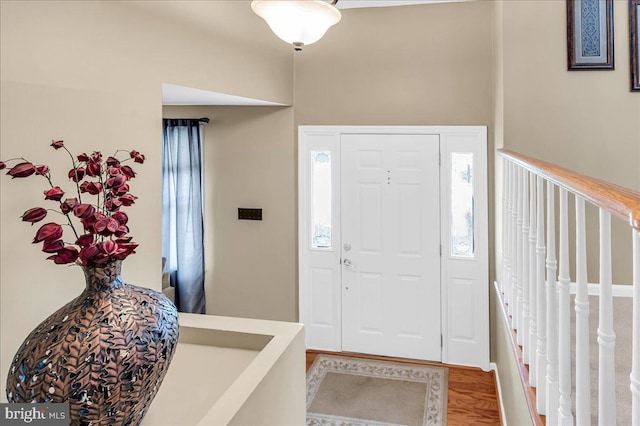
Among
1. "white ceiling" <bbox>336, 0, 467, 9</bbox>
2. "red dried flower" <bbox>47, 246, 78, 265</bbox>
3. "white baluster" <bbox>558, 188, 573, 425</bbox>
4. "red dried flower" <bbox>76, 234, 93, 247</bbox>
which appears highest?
"white ceiling" <bbox>336, 0, 467, 9</bbox>

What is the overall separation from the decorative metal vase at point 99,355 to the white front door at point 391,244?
3.03 metres

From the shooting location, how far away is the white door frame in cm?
370

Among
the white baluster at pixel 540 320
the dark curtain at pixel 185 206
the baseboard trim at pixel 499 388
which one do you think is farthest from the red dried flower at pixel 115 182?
the dark curtain at pixel 185 206

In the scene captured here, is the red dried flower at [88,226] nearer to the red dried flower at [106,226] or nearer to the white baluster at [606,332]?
the red dried flower at [106,226]

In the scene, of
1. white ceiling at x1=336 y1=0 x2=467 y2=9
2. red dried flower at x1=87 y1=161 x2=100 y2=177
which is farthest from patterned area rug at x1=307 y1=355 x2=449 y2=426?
white ceiling at x1=336 y1=0 x2=467 y2=9

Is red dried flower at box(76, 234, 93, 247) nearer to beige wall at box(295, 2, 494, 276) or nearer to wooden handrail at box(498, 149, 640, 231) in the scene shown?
wooden handrail at box(498, 149, 640, 231)

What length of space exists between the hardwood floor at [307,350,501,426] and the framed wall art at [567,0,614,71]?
2406 millimetres

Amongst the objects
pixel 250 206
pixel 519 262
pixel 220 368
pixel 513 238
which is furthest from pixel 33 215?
pixel 250 206

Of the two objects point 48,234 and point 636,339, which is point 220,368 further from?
point 636,339

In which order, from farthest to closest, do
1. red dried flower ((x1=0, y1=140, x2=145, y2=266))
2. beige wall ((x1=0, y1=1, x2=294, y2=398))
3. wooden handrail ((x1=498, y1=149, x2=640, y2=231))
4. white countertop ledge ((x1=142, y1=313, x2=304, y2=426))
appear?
beige wall ((x1=0, y1=1, x2=294, y2=398)) < white countertop ledge ((x1=142, y1=313, x2=304, y2=426)) < red dried flower ((x1=0, y1=140, x2=145, y2=266)) < wooden handrail ((x1=498, y1=149, x2=640, y2=231))

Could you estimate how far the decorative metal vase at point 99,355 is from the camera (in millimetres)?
888

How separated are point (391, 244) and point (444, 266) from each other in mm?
502

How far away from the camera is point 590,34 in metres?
2.75

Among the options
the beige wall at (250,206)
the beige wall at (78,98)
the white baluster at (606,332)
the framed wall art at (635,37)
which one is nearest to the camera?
the white baluster at (606,332)
